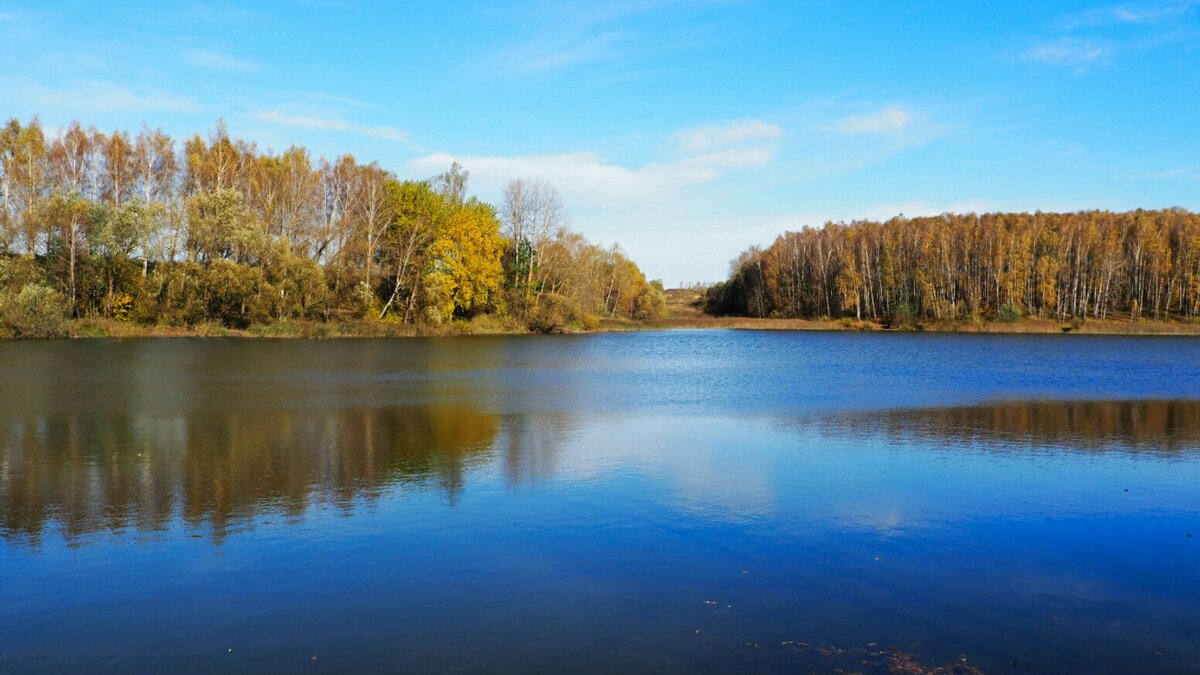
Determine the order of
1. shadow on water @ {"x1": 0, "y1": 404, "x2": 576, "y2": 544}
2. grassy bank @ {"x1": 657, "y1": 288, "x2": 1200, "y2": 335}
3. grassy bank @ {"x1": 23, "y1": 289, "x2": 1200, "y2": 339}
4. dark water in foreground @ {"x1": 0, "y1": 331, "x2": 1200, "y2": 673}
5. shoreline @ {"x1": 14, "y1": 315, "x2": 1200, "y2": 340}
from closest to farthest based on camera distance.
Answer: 1. dark water in foreground @ {"x1": 0, "y1": 331, "x2": 1200, "y2": 673}
2. shadow on water @ {"x1": 0, "y1": 404, "x2": 576, "y2": 544}
3. shoreline @ {"x1": 14, "y1": 315, "x2": 1200, "y2": 340}
4. grassy bank @ {"x1": 23, "y1": 289, "x2": 1200, "y2": 339}
5. grassy bank @ {"x1": 657, "y1": 288, "x2": 1200, "y2": 335}

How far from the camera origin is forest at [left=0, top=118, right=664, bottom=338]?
49.5 metres

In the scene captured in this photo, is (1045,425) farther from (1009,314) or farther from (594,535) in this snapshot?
(1009,314)

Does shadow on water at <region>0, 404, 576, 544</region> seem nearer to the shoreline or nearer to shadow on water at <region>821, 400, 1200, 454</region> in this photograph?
shadow on water at <region>821, 400, 1200, 454</region>

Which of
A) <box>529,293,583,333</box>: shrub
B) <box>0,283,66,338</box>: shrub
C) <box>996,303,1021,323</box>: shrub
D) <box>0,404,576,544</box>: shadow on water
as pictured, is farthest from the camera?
<box>996,303,1021,323</box>: shrub

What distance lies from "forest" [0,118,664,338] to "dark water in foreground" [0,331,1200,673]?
32.6 m

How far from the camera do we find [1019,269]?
84000 mm

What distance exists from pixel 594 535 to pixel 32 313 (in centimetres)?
4744

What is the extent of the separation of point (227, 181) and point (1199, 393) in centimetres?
6104

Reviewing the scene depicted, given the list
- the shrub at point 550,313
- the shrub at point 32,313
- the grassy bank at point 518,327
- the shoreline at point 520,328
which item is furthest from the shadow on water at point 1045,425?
the shrub at point 550,313

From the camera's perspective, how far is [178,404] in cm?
2100

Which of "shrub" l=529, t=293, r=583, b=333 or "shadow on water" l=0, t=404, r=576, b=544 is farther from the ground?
"shrub" l=529, t=293, r=583, b=333

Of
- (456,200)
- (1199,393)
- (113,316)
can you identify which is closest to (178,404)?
(1199,393)

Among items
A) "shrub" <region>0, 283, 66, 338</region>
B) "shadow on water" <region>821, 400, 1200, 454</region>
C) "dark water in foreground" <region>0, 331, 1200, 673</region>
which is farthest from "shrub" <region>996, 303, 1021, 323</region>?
"shrub" <region>0, 283, 66, 338</region>

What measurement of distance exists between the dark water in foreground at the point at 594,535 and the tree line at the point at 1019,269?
223ft
